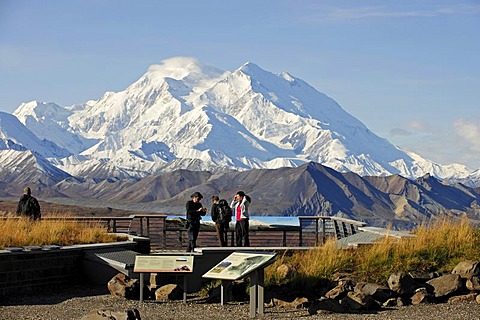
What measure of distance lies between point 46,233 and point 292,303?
21.6 ft

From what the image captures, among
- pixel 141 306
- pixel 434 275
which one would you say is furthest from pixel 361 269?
pixel 141 306

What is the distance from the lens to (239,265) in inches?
663

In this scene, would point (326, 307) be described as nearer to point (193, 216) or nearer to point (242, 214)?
point (242, 214)

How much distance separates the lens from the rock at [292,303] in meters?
17.6

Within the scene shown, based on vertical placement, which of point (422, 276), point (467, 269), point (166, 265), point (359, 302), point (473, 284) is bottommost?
point (359, 302)

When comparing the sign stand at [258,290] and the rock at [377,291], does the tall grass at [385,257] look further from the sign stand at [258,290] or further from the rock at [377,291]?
the sign stand at [258,290]

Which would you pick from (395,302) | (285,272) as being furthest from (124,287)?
(395,302)

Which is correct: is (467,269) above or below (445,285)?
above

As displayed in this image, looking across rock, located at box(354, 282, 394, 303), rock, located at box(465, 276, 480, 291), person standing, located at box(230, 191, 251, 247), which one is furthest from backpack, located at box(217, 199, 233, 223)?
rock, located at box(465, 276, 480, 291)

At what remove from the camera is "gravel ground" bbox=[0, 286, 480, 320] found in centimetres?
1634

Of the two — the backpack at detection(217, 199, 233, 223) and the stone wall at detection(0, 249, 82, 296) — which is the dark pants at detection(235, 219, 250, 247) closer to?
the backpack at detection(217, 199, 233, 223)

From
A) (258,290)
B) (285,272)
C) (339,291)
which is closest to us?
(258,290)

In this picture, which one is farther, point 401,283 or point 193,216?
point 193,216

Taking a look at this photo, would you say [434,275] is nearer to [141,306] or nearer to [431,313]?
[431,313]
